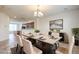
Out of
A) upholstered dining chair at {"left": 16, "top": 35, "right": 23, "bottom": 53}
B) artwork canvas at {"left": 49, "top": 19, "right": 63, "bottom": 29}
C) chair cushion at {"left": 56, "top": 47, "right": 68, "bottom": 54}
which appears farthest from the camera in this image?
upholstered dining chair at {"left": 16, "top": 35, "right": 23, "bottom": 53}

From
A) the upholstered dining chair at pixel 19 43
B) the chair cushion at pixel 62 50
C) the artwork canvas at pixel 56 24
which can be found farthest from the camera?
the upholstered dining chair at pixel 19 43

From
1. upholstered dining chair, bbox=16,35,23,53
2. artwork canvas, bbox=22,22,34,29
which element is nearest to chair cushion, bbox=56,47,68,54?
artwork canvas, bbox=22,22,34,29

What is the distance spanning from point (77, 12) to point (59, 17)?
1.25 feet

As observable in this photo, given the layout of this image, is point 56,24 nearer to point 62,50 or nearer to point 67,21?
point 67,21

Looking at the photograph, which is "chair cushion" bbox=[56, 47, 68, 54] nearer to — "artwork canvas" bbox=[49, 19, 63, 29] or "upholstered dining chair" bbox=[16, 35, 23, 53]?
"artwork canvas" bbox=[49, 19, 63, 29]

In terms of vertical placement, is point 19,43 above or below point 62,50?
above

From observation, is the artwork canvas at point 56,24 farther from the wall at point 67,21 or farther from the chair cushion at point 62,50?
the chair cushion at point 62,50

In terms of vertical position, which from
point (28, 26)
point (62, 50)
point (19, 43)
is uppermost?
point (28, 26)

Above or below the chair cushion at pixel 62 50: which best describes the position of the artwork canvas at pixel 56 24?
above

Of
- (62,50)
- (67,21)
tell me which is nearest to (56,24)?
(67,21)

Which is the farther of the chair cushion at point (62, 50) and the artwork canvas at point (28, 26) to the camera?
the artwork canvas at point (28, 26)

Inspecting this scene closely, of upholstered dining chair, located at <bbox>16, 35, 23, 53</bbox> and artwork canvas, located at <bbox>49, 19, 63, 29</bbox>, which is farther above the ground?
artwork canvas, located at <bbox>49, 19, 63, 29</bbox>

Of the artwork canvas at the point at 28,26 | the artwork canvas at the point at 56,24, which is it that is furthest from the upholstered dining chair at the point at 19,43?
the artwork canvas at the point at 56,24
